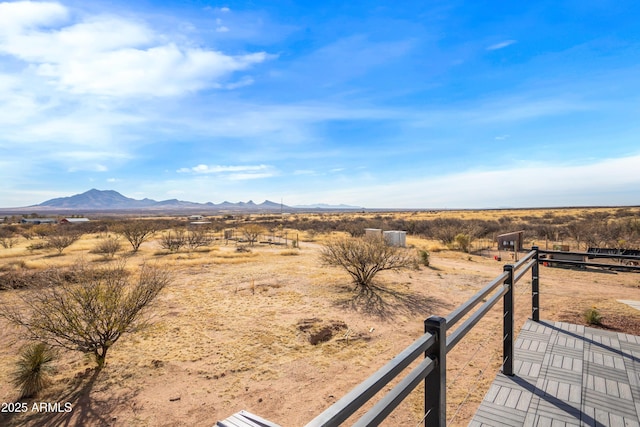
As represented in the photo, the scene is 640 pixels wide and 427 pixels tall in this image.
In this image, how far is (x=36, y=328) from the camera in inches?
248

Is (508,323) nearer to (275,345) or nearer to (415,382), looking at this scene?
(415,382)

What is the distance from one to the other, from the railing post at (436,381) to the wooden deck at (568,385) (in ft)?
5.70

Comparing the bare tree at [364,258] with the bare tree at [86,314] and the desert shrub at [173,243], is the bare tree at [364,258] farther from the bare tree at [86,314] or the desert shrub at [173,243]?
the desert shrub at [173,243]

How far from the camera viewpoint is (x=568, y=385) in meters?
3.56

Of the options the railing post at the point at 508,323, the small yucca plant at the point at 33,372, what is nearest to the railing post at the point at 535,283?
the railing post at the point at 508,323

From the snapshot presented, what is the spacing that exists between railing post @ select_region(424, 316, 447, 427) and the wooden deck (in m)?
1.74

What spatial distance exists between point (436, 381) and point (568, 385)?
297cm

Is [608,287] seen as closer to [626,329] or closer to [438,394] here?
[626,329]

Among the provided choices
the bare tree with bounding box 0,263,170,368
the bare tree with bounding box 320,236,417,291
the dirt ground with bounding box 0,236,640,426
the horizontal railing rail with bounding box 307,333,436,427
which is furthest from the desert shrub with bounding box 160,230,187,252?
the horizontal railing rail with bounding box 307,333,436,427

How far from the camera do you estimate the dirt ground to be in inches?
204

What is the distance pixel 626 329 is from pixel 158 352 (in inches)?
396

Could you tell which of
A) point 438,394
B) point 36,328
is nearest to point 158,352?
point 36,328


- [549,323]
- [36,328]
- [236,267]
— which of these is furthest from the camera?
[236,267]

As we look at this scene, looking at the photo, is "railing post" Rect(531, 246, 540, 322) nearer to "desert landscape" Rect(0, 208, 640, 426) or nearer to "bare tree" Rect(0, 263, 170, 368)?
"desert landscape" Rect(0, 208, 640, 426)
